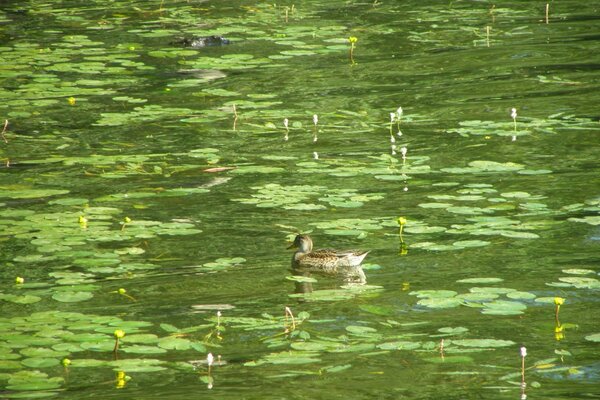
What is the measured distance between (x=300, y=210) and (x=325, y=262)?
1029mm

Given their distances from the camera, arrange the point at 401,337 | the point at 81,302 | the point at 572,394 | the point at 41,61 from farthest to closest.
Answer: the point at 41,61
the point at 81,302
the point at 401,337
the point at 572,394

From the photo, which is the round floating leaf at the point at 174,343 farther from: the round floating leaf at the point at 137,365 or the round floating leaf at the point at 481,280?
the round floating leaf at the point at 481,280

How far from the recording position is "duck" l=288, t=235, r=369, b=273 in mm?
6617

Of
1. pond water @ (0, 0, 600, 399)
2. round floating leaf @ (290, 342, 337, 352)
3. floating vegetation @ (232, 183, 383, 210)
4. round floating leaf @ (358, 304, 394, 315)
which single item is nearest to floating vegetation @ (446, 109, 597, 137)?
pond water @ (0, 0, 600, 399)

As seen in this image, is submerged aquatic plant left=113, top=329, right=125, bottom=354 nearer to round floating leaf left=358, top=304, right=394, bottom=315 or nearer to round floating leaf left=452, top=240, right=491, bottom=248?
round floating leaf left=358, top=304, right=394, bottom=315

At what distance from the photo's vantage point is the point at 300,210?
7.77 metres

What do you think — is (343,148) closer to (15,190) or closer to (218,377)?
(15,190)

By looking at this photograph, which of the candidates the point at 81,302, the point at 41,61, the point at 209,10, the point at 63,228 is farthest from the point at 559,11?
the point at 81,302

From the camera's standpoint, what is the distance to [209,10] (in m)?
A: 16.1

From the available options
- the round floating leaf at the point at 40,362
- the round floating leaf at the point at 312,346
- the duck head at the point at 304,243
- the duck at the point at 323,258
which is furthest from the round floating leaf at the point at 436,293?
the round floating leaf at the point at 40,362

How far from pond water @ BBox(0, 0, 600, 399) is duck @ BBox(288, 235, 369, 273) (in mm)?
88

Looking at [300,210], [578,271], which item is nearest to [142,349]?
[578,271]

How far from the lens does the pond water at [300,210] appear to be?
526 centimetres

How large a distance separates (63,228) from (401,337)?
265 cm
